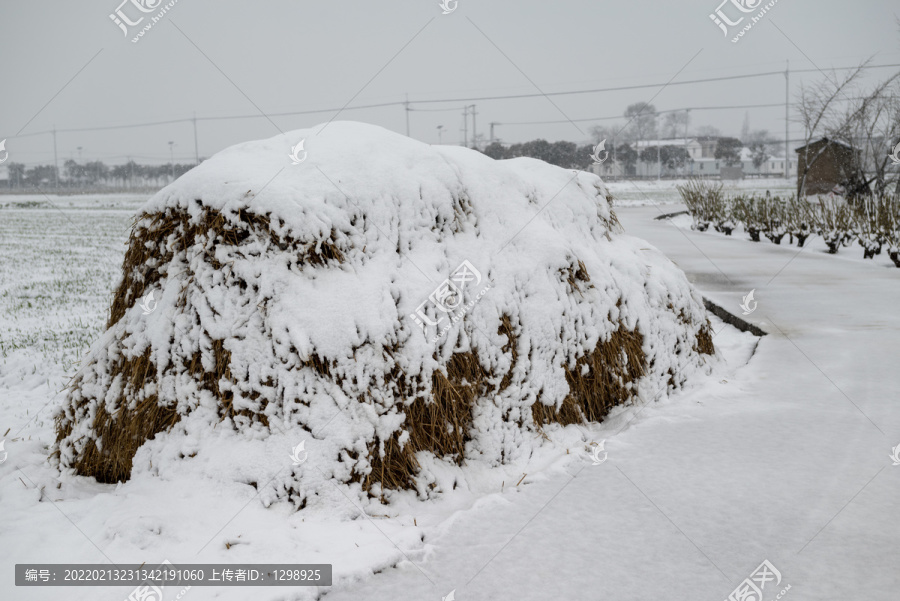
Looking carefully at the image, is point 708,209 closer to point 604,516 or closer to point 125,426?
point 604,516

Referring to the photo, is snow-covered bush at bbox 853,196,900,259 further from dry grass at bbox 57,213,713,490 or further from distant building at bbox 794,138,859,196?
dry grass at bbox 57,213,713,490

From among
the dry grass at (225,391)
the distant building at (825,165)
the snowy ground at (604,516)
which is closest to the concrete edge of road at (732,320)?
the snowy ground at (604,516)

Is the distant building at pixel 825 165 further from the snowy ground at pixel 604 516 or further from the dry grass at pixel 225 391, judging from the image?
the dry grass at pixel 225 391

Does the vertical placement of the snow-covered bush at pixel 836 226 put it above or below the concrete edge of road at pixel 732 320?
above

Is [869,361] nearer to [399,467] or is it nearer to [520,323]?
[520,323]

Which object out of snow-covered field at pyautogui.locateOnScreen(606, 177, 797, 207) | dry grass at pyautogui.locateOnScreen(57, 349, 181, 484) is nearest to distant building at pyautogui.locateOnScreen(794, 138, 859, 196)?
snow-covered field at pyautogui.locateOnScreen(606, 177, 797, 207)

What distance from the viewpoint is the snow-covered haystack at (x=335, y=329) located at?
3.44 meters

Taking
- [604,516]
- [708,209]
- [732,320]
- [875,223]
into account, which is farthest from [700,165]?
[604,516]

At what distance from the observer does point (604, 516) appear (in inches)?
130

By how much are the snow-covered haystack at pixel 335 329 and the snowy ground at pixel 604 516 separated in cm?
22

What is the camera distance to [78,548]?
9.75ft

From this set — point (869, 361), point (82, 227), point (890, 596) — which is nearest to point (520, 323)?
point (890, 596)

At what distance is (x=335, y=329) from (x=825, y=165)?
116 feet

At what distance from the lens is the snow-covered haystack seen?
11.3 ft
